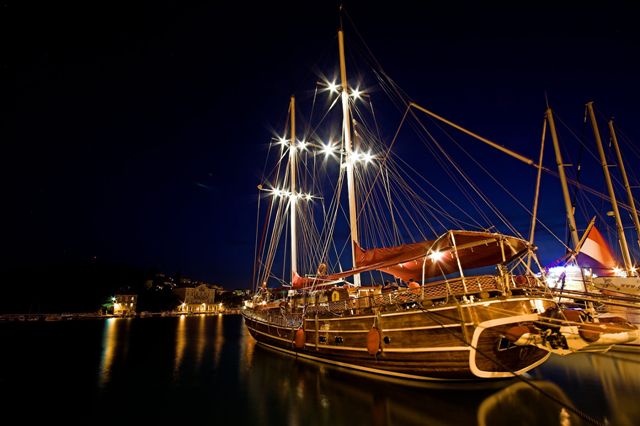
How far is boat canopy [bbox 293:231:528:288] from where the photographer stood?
423 inches

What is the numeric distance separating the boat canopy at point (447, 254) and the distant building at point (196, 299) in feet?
439

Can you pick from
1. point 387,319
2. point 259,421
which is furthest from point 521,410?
point 259,421

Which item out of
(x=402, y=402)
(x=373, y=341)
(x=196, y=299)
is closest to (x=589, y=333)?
(x=402, y=402)

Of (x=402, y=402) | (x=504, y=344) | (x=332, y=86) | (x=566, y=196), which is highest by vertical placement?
(x=332, y=86)

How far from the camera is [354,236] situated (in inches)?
701

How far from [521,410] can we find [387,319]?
5.09 meters

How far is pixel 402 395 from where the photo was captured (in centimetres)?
1114

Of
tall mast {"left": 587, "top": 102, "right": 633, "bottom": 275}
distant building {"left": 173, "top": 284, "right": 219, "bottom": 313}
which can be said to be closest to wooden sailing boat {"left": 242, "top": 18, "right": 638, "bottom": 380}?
tall mast {"left": 587, "top": 102, "right": 633, "bottom": 275}

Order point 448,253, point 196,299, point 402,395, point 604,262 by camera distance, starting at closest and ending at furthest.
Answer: point 402,395 → point 448,253 → point 604,262 → point 196,299

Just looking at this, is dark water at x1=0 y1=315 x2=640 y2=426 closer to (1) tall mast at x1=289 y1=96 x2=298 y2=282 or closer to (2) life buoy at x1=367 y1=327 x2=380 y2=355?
(2) life buoy at x1=367 y1=327 x2=380 y2=355

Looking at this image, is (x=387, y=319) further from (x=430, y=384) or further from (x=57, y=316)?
(x=57, y=316)

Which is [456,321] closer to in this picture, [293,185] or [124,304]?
[293,185]

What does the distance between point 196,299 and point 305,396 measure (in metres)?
139

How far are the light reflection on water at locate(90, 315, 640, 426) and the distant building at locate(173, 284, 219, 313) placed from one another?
123887mm
